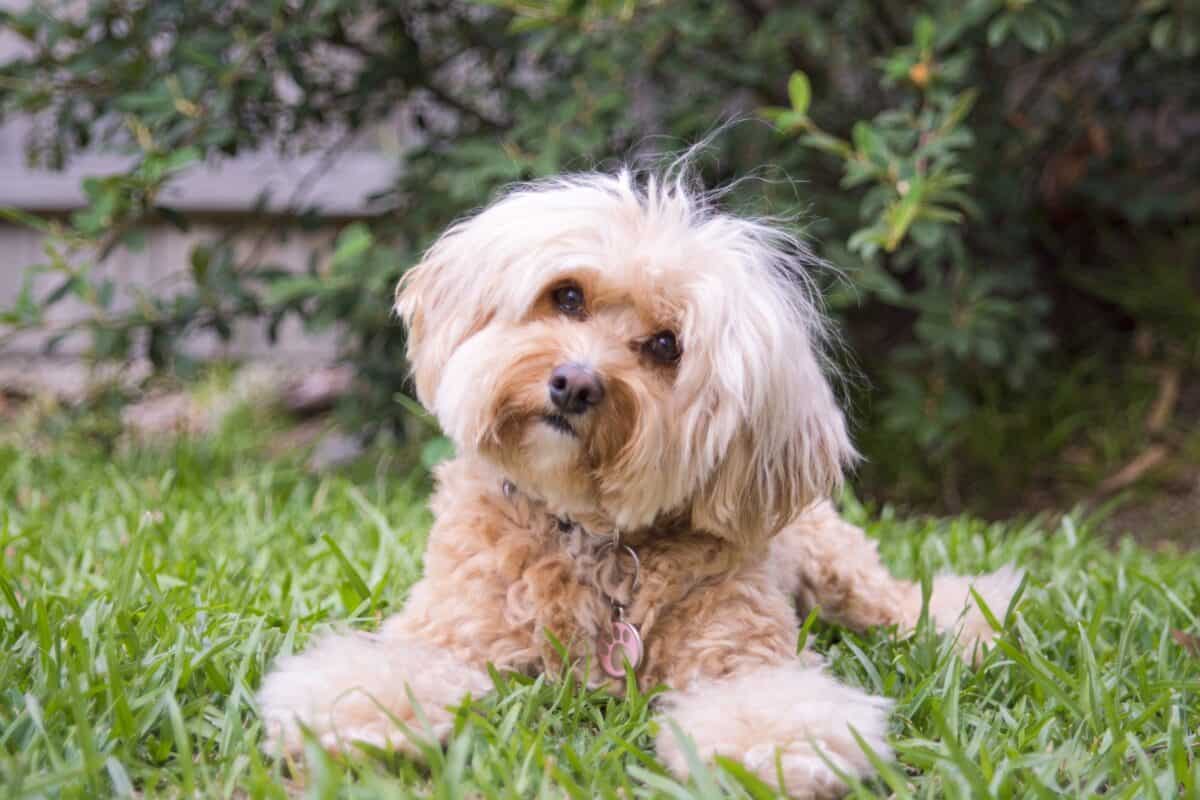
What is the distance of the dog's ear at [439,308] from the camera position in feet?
7.09

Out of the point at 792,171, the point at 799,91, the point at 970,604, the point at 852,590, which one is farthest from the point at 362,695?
the point at 792,171

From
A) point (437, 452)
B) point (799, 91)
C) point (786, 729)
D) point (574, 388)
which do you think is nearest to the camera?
point (786, 729)

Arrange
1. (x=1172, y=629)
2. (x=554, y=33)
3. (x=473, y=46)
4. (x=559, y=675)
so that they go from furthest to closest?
(x=473, y=46) < (x=554, y=33) < (x=1172, y=629) < (x=559, y=675)

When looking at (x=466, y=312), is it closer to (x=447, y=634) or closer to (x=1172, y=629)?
(x=447, y=634)

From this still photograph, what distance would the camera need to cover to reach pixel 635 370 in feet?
6.64

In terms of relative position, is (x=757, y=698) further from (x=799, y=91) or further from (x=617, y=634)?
(x=799, y=91)

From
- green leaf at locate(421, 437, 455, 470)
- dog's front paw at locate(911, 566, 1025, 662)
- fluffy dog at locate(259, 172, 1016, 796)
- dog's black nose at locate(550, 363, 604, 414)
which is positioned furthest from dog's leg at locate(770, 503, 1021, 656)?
green leaf at locate(421, 437, 455, 470)

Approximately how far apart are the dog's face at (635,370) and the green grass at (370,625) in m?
0.38

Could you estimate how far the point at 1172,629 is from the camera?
2471 millimetres

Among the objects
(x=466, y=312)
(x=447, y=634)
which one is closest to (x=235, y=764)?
(x=447, y=634)

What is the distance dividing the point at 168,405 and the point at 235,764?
459cm

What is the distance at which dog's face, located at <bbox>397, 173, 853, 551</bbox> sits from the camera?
1991 mm

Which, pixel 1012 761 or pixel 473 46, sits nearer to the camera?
pixel 1012 761

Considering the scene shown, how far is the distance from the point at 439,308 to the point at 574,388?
1.38 ft
